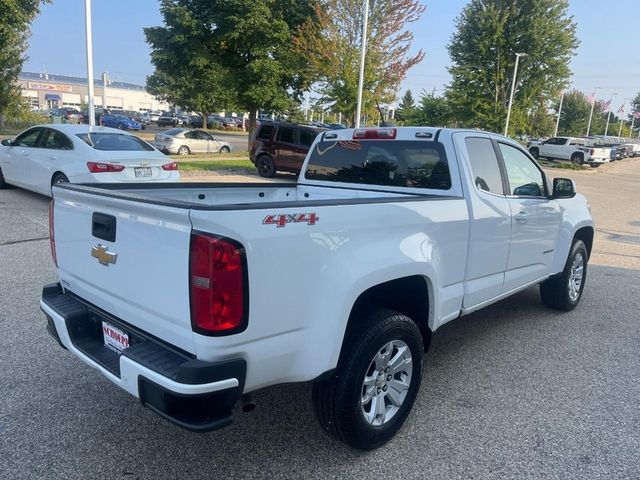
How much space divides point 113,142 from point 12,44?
16778 millimetres

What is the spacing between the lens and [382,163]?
404 centimetres

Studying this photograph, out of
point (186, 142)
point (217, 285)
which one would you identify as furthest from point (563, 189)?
point (186, 142)

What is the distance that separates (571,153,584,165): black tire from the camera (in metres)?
33.9

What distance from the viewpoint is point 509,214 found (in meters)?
3.97

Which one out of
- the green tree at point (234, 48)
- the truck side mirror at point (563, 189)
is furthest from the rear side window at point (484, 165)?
the green tree at point (234, 48)

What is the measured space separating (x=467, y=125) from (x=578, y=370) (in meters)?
34.4

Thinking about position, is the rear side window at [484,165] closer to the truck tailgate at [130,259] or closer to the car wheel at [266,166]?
the truck tailgate at [130,259]

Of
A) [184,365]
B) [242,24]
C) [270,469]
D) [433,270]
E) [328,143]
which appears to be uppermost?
[242,24]

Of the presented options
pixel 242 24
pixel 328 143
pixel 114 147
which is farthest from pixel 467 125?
pixel 328 143

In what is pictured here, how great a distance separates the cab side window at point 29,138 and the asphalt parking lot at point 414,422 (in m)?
5.72

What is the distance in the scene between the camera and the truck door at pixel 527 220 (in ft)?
13.5

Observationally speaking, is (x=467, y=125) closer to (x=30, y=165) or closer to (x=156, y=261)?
(x=30, y=165)

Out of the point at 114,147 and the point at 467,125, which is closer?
the point at 114,147

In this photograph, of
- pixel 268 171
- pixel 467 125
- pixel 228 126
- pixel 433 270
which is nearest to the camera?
pixel 433 270
